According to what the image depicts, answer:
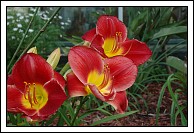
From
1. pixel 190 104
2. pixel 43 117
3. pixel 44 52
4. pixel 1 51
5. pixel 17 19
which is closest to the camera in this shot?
pixel 43 117

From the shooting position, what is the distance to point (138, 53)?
0.72 meters

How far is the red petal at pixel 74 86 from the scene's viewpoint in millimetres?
629

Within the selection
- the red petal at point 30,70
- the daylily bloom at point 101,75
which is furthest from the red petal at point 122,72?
the red petal at point 30,70

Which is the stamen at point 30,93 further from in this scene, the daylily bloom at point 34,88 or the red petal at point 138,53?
the red petal at point 138,53

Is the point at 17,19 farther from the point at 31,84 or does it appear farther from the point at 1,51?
the point at 31,84

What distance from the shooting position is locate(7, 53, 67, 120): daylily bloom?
61cm

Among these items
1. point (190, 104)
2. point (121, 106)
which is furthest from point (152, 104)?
point (121, 106)

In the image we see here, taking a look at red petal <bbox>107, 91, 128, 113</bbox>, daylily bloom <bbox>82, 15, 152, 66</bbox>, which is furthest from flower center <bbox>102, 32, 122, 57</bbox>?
red petal <bbox>107, 91, 128, 113</bbox>

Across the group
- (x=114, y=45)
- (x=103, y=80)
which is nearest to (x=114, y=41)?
(x=114, y=45)

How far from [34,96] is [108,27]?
0.66ft

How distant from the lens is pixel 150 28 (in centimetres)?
244

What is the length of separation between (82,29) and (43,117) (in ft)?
12.2

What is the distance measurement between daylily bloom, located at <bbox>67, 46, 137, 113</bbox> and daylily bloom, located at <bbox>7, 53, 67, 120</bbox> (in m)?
0.03

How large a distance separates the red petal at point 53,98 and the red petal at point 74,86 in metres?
0.03
